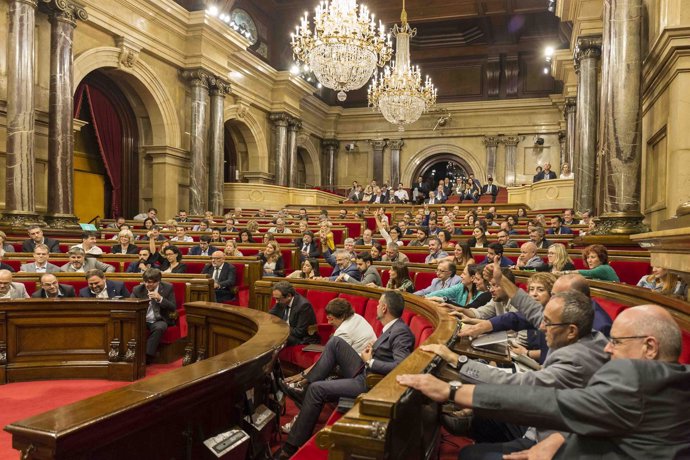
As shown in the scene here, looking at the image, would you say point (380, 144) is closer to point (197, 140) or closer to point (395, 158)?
point (395, 158)

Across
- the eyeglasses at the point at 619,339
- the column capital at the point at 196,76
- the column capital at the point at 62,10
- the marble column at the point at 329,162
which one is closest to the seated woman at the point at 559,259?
the eyeglasses at the point at 619,339

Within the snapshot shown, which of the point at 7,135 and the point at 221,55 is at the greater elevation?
the point at 221,55

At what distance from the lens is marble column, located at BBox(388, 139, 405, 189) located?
834 inches

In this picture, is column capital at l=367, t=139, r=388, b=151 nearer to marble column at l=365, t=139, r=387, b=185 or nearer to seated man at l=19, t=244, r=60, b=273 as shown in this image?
marble column at l=365, t=139, r=387, b=185

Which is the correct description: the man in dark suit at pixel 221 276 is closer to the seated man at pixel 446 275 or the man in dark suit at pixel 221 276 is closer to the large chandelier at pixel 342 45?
the seated man at pixel 446 275

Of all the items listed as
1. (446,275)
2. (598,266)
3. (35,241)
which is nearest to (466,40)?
(35,241)

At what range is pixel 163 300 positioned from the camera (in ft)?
15.9

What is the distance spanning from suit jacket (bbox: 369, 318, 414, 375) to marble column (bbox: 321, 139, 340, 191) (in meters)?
18.9

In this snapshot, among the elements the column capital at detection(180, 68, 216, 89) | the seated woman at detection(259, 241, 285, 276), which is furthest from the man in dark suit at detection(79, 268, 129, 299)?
the column capital at detection(180, 68, 216, 89)

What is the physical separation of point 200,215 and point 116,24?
465 centimetres

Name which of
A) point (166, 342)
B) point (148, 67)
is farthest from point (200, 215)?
point (166, 342)

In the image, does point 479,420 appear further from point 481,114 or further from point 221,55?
point 481,114

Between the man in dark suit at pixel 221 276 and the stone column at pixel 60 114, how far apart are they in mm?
4437

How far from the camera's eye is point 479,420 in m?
2.29
